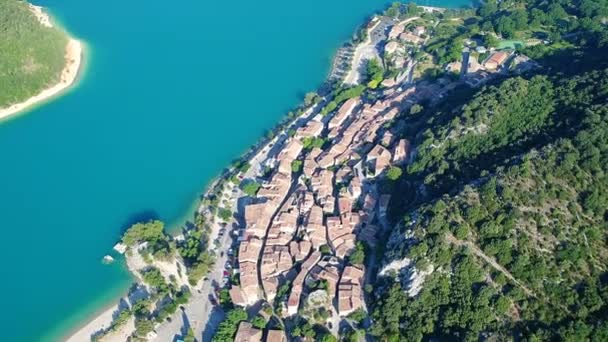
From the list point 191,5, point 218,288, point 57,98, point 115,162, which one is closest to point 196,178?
point 115,162

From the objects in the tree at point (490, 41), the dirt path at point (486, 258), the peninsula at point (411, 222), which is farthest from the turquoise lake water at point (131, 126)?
the dirt path at point (486, 258)

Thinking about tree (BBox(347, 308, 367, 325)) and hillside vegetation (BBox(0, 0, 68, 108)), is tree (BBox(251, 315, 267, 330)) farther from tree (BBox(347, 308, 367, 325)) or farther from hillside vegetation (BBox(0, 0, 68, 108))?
hillside vegetation (BBox(0, 0, 68, 108))

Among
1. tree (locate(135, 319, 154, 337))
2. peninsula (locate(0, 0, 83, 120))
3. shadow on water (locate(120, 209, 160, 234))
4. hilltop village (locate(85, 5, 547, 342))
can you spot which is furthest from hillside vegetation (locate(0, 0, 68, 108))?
tree (locate(135, 319, 154, 337))

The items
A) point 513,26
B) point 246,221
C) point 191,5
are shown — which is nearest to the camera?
point 246,221

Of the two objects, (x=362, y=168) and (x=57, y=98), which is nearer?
→ (x=362, y=168)

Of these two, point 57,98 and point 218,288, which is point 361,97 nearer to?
point 218,288

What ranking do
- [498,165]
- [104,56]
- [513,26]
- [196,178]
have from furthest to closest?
[104,56] → [513,26] → [196,178] → [498,165]

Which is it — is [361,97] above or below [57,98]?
below

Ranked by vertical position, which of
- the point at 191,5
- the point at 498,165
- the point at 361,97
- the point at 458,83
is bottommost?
the point at 498,165
